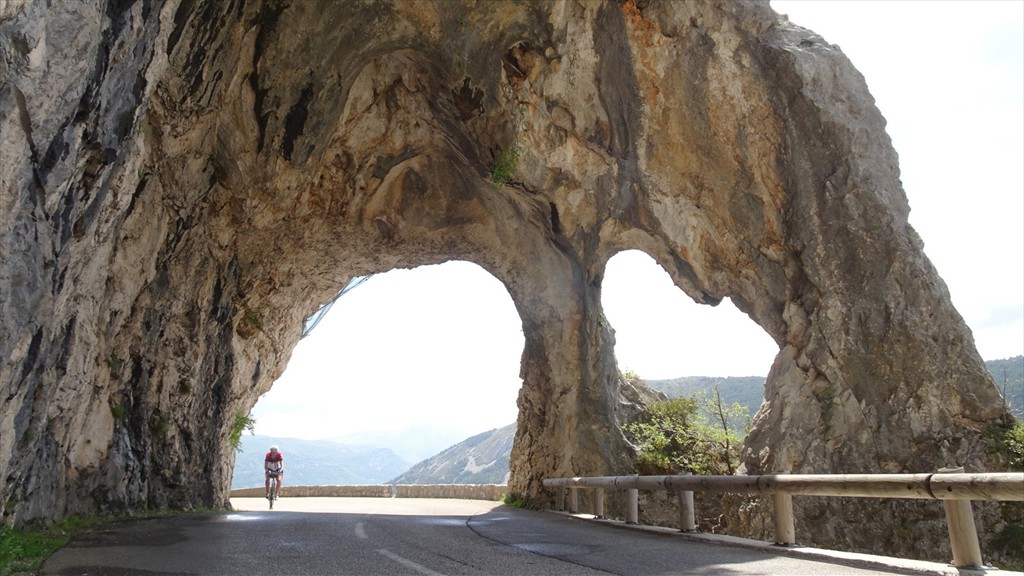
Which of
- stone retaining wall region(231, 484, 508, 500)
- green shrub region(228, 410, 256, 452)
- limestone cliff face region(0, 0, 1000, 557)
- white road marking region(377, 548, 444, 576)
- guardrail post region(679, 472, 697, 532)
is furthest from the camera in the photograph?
stone retaining wall region(231, 484, 508, 500)

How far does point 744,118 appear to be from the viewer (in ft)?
56.2

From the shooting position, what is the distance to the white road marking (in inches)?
210

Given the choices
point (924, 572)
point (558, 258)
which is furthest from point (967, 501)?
point (558, 258)

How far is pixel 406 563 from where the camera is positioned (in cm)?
584

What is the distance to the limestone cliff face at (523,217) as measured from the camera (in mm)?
12422

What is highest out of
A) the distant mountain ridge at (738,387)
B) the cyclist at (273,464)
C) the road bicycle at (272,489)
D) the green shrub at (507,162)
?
the green shrub at (507,162)

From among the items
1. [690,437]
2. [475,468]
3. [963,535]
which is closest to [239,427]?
[690,437]

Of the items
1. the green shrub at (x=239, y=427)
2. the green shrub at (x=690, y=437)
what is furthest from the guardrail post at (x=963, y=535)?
the green shrub at (x=239, y=427)

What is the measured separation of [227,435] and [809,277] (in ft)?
55.1

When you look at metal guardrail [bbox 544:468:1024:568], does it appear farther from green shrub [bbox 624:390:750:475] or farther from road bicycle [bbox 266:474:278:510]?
road bicycle [bbox 266:474:278:510]

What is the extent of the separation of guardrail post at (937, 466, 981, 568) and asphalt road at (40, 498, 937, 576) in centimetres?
70

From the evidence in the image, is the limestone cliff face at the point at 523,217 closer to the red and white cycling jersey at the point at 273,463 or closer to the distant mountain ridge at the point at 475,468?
the red and white cycling jersey at the point at 273,463

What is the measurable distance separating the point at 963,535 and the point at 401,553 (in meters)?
4.82

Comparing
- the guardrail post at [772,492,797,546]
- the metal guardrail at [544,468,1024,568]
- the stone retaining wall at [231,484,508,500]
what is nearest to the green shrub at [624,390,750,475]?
the metal guardrail at [544,468,1024,568]
